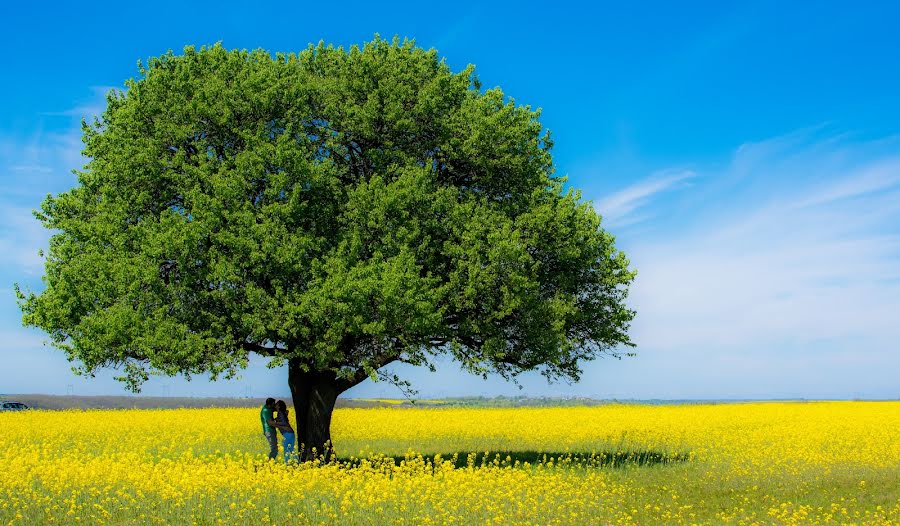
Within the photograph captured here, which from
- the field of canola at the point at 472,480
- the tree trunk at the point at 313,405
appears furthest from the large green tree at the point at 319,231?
the field of canola at the point at 472,480

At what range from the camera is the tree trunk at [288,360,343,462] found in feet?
78.6

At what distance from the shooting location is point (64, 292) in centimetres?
2112

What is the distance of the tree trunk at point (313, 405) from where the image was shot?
23953 mm

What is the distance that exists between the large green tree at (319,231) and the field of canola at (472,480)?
3242 millimetres

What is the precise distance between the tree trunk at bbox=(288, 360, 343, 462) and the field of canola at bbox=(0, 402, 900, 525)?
111cm

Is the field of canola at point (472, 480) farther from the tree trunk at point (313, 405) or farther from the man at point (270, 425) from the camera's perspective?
the man at point (270, 425)

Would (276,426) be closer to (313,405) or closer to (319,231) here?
(313,405)

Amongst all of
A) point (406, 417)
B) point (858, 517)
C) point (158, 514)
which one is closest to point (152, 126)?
point (158, 514)

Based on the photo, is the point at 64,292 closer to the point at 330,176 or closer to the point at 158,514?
the point at 330,176

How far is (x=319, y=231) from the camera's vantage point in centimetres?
2181

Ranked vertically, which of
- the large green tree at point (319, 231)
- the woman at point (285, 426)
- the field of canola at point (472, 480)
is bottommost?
the field of canola at point (472, 480)

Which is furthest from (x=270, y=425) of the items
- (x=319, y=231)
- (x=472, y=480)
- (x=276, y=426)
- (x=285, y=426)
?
(x=472, y=480)

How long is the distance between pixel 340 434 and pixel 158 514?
23.9 m

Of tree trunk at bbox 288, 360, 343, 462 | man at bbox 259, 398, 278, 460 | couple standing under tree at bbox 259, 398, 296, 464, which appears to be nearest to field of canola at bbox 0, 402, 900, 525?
tree trunk at bbox 288, 360, 343, 462
